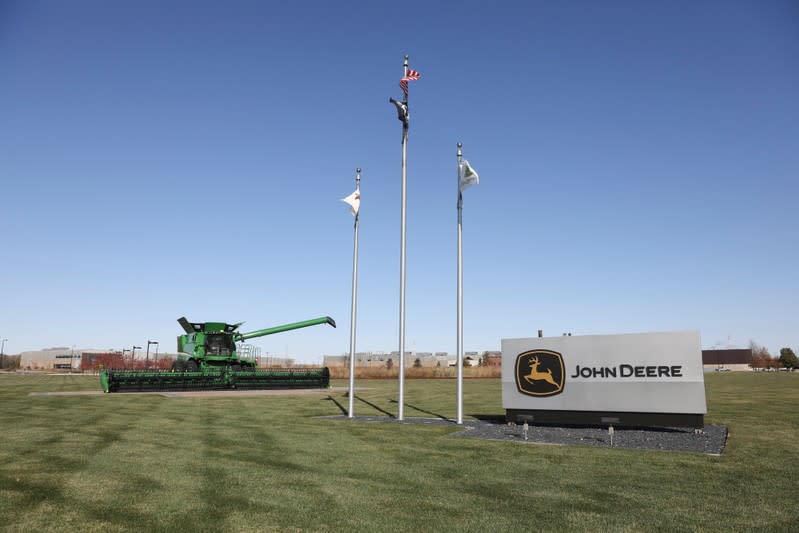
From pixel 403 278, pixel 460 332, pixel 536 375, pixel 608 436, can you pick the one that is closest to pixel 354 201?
pixel 403 278

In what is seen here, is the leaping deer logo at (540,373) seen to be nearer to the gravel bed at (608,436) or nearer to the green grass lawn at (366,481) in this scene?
the gravel bed at (608,436)

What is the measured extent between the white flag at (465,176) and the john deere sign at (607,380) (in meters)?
5.45

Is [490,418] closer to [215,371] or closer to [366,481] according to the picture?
[366,481]

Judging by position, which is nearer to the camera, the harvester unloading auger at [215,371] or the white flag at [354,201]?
the white flag at [354,201]

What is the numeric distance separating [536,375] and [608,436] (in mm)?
3289

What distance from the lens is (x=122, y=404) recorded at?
2255 centimetres

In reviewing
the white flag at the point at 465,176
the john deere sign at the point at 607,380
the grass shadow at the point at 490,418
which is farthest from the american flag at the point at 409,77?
the grass shadow at the point at 490,418

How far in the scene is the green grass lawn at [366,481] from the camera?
6672mm

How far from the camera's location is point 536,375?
1695 centimetres

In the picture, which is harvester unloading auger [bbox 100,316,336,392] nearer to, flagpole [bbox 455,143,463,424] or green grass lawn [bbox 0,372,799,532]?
green grass lawn [bbox 0,372,799,532]

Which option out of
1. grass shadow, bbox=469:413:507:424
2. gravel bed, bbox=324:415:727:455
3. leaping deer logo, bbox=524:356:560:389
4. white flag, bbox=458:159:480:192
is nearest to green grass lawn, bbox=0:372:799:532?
gravel bed, bbox=324:415:727:455

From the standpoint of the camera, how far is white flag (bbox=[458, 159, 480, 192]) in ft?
58.5

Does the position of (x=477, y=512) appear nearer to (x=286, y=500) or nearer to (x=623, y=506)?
(x=623, y=506)

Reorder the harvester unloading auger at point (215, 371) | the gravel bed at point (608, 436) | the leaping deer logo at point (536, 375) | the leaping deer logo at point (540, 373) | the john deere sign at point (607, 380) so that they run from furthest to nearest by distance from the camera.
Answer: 1. the harvester unloading auger at point (215, 371)
2. the leaping deer logo at point (536, 375)
3. the leaping deer logo at point (540, 373)
4. the john deere sign at point (607, 380)
5. the gravel bed at point (608, 436)
